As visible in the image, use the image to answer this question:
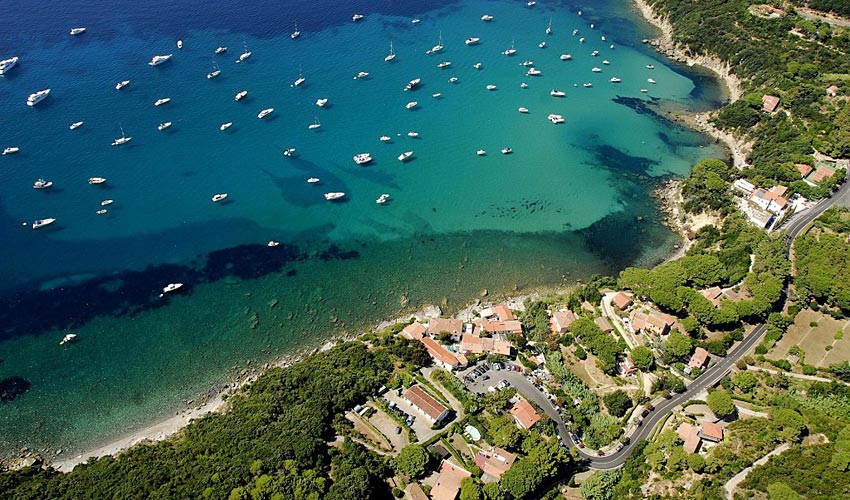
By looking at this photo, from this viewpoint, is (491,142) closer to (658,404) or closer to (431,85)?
(431,85)

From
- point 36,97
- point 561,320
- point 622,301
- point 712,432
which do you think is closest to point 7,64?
point 36,97

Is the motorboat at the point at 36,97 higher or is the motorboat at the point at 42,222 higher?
the motorboat at the point at 36,97

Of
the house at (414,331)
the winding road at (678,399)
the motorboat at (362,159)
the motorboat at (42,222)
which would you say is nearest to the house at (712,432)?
the winding road at (678,399)

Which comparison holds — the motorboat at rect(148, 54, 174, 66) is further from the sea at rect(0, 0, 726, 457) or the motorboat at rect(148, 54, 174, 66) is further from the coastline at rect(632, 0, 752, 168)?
the coastline at rect(632, 0, 752, 168)

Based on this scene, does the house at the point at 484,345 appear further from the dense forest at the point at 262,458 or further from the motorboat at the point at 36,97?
the motorboat at the point at 36,97

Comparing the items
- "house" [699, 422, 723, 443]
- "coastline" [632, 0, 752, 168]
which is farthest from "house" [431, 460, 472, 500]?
"coastline" [632, 0, 752, 168]
